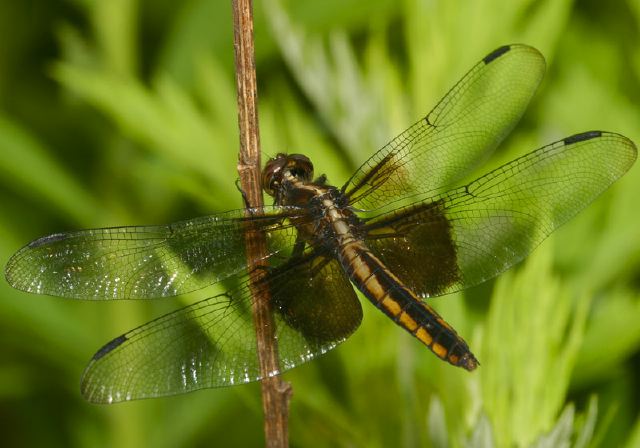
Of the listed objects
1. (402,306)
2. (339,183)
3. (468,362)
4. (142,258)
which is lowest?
(468,362)

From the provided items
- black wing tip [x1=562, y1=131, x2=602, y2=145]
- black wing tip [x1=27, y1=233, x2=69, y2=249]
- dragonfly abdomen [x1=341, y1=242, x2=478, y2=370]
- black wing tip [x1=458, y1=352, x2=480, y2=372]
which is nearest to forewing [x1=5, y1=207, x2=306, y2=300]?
black wing tip [x1=27, y1=233, x2=69, y2=249]

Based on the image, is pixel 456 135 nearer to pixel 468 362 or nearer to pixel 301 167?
pixel 301 167

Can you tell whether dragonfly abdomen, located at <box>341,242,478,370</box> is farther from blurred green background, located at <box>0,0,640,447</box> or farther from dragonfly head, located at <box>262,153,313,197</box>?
dragonfly head, located at <box>262,153,313,197</box>

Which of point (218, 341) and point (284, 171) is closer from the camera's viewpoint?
point (218, 341)

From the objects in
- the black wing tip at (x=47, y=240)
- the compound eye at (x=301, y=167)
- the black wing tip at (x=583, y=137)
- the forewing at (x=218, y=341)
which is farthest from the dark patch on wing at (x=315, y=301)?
the black wing tip at (x=583, y=137)

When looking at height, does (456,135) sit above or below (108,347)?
above

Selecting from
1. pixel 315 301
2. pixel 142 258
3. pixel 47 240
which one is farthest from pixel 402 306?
pixel 47 240
